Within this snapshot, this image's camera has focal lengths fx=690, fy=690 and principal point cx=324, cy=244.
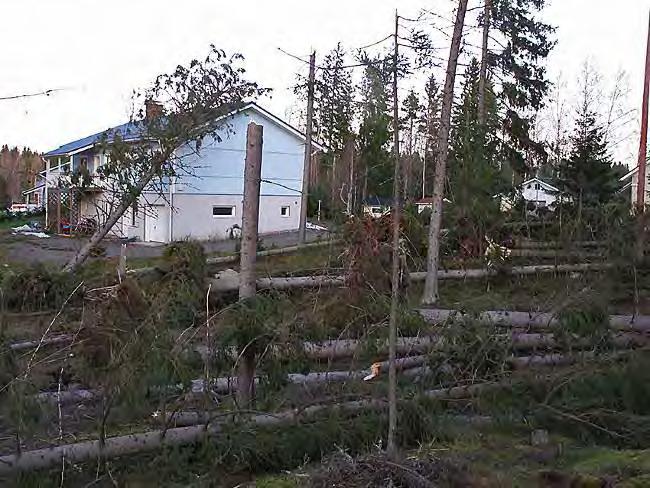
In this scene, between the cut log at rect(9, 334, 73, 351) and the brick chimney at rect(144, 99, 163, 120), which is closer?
the cut log at rect(9, 334, 73, 351)

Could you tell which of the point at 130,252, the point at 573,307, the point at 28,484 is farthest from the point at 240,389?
the point at 130,252

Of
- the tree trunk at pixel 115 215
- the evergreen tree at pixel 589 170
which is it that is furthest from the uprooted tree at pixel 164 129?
the evergreen tree at pixel 589 170

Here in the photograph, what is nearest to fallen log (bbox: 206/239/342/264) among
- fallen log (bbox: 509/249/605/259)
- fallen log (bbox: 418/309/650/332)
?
fallen log (bbox: 509/249/605/259)

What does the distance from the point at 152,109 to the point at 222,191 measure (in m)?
8.25

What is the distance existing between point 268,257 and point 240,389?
34.5ft

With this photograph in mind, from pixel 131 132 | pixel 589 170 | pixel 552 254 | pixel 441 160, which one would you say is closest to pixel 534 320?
pixel 441 160

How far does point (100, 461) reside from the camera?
3773 millimetres

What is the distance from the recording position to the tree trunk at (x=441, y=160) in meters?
10.4

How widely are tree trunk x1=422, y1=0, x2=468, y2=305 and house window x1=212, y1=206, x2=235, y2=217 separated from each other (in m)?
14.1

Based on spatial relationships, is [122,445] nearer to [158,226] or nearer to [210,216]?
[158,226]

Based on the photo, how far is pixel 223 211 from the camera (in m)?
24.3

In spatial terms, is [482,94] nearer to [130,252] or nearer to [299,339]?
[130,252]

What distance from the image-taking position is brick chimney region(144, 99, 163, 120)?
15.7 meters

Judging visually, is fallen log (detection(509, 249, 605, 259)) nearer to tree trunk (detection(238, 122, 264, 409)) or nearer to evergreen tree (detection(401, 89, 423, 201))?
evergreen tree (detection(401, 89, 423, 201))
